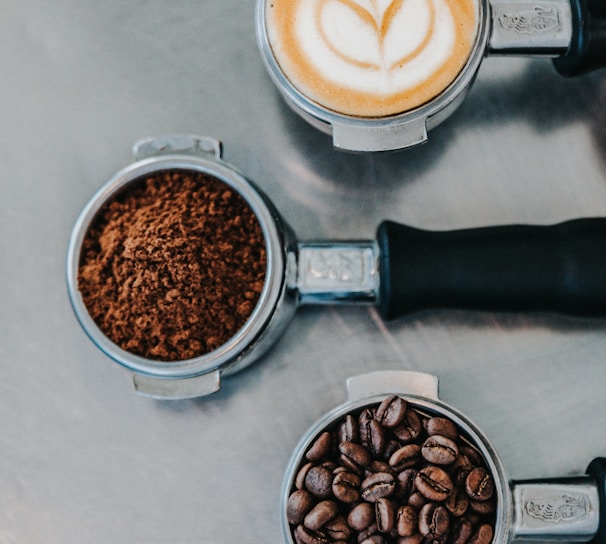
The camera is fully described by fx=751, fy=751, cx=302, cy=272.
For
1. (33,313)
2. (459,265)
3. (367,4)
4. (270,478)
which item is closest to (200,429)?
(270,478)

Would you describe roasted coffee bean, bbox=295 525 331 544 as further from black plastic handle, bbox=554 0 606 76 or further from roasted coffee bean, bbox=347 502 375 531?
black plastic handle, bbox=554 0 606 76

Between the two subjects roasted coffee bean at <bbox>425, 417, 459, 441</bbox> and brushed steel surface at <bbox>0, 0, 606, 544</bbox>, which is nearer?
roasted coffee bean at <bbox>425, 417, 459, 441</bbox>

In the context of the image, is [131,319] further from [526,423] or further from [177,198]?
[526,423]

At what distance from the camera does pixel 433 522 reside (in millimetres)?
701

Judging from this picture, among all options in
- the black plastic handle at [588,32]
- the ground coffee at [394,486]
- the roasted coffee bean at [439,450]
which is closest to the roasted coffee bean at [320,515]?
the ground coffee at [394,486]

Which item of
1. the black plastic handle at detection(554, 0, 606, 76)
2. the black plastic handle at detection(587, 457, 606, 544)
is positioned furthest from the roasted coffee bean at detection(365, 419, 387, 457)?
the black plastic handle at detection(554, 0, 606, 76)

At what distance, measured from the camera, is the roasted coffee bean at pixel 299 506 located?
2.37 ft

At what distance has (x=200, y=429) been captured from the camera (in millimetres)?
863

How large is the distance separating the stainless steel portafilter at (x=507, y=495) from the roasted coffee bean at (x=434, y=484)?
28 millimetres

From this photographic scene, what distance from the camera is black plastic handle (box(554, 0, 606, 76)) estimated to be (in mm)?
778

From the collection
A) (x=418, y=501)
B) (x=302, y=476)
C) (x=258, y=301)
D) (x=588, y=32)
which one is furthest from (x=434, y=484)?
(x=588, y=32)

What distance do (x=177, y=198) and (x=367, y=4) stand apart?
288 millimetres

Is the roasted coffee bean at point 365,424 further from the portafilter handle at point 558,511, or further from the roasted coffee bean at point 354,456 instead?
the portafilter handle at point 558,511

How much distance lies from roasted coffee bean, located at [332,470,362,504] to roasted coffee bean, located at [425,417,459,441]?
0.09m
